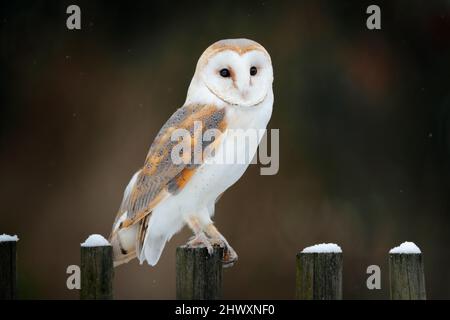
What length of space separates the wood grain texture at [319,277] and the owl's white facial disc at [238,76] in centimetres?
93

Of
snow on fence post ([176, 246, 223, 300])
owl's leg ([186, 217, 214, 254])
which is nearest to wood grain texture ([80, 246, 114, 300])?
snow on fence post ([176, 246, 223, 300])

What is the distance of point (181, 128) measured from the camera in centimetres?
362

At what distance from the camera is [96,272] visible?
278 centimetres

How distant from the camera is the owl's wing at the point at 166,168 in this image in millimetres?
3555

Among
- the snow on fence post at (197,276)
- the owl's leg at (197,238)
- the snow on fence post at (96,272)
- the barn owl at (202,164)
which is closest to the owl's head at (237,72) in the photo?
the barn owl at (202,164)

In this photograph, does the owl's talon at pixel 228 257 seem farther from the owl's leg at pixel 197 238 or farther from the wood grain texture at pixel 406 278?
the wood grain texture at pixel 406 278

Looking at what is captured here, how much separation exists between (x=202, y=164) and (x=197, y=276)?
0.84m

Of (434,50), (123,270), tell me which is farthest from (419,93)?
(123,270)

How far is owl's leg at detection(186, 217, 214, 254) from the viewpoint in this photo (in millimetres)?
3231

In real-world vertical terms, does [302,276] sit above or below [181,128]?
below
